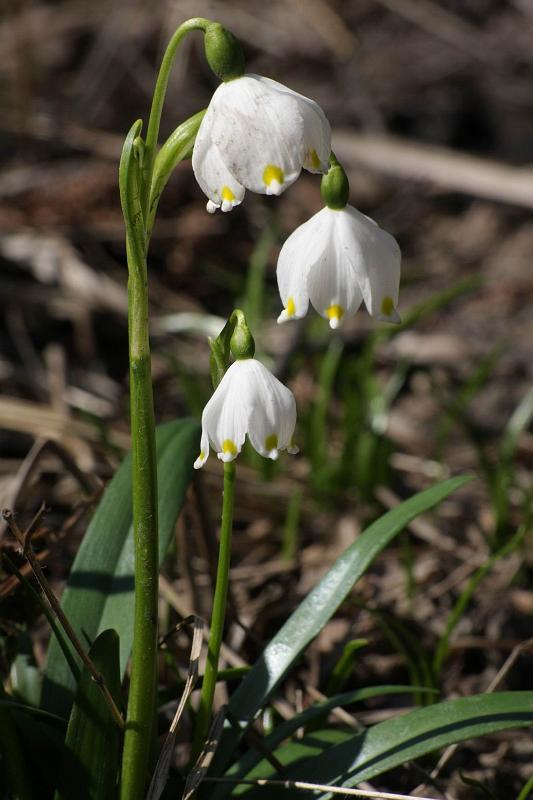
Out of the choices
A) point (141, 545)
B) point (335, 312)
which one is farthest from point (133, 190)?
point (141, 545)

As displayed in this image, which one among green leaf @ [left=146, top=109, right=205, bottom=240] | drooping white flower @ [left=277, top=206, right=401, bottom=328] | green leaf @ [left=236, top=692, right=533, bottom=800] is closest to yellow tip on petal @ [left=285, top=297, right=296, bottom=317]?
drooping white flower @ [left=277, top=206, right=401, bottom=328]

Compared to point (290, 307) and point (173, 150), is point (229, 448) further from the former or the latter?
point (173, 150)

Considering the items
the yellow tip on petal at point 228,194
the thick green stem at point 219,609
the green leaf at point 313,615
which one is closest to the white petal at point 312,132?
the yellow tip on petal at point 228,194

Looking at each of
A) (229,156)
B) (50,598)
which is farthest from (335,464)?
(229,156)

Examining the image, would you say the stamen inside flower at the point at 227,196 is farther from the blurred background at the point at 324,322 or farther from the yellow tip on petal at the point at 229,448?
the blurred background at the point at 324,322

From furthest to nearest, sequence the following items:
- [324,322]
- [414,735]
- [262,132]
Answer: [324,322] → [414,735] → [262,132]

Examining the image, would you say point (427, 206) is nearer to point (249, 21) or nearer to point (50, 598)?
point (249, 21)
